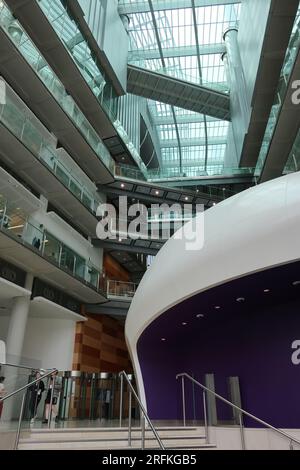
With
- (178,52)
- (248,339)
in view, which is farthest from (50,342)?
(178,52)

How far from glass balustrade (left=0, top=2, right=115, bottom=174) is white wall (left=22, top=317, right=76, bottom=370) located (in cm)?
1016

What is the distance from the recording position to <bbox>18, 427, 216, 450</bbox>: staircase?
18.2 feet

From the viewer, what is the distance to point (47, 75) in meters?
17.8

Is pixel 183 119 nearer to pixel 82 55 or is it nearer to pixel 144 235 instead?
pixel 82 55

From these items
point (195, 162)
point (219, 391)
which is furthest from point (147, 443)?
point (195, 162)

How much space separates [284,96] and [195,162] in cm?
3251

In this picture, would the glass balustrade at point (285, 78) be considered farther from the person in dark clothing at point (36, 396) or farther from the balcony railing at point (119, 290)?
the person in dark clothing at point (36, 396)

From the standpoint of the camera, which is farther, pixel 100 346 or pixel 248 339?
pixel 100 346

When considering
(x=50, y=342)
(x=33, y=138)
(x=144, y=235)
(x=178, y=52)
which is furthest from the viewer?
(x=178, y=52)

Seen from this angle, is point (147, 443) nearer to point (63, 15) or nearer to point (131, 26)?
point (63, 15)

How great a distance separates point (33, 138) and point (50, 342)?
409 inches

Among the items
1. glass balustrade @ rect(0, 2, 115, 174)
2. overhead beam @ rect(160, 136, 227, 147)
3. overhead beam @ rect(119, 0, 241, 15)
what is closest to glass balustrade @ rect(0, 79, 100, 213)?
glass balustrade @ rect(0, 2, 115, 174)

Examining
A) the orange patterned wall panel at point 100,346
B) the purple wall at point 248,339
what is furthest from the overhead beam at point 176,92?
the purple wall at point 248,339

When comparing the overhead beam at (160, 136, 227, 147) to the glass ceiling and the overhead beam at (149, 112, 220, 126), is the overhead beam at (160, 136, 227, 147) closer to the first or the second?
the glass ceiling
